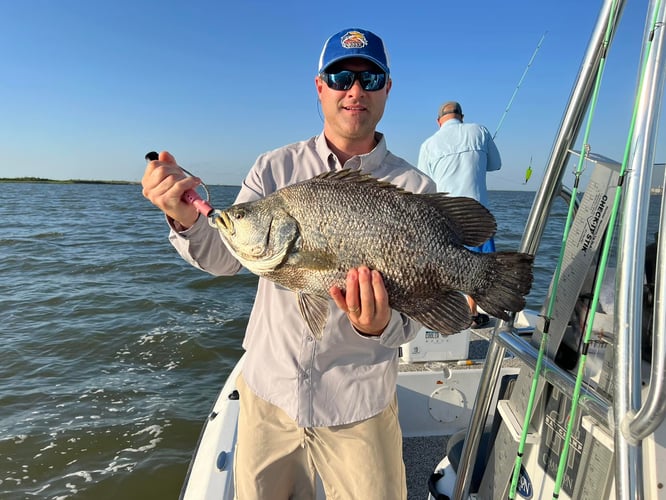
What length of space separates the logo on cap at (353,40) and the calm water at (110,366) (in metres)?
1.40

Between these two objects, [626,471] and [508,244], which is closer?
[626,471]

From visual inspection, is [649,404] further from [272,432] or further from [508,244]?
[508,244]

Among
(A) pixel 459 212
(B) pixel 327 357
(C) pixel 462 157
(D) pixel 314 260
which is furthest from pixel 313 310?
A: (C) pixel 462 157

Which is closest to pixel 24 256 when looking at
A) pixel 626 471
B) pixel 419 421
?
pixel 419 421

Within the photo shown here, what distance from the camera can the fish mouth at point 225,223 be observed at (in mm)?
2051

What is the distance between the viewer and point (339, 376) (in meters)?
2.28

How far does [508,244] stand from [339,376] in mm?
11841

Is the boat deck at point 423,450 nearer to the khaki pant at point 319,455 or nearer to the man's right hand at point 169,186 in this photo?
the khaki pant at point 319,455

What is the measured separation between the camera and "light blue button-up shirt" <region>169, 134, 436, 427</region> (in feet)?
7.34

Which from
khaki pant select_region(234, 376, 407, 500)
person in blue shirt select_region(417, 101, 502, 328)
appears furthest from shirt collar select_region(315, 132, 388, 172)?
person in blue shirt select_region(417, 101, 502, 328)

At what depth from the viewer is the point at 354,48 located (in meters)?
2.28

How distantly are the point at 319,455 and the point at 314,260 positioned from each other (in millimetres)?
1180

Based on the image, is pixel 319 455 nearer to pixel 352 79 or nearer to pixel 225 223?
pixel 225 223

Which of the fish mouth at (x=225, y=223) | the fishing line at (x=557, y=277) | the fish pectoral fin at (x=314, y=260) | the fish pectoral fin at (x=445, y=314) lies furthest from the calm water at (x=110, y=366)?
the fish mouth at (x=225, y=223)
